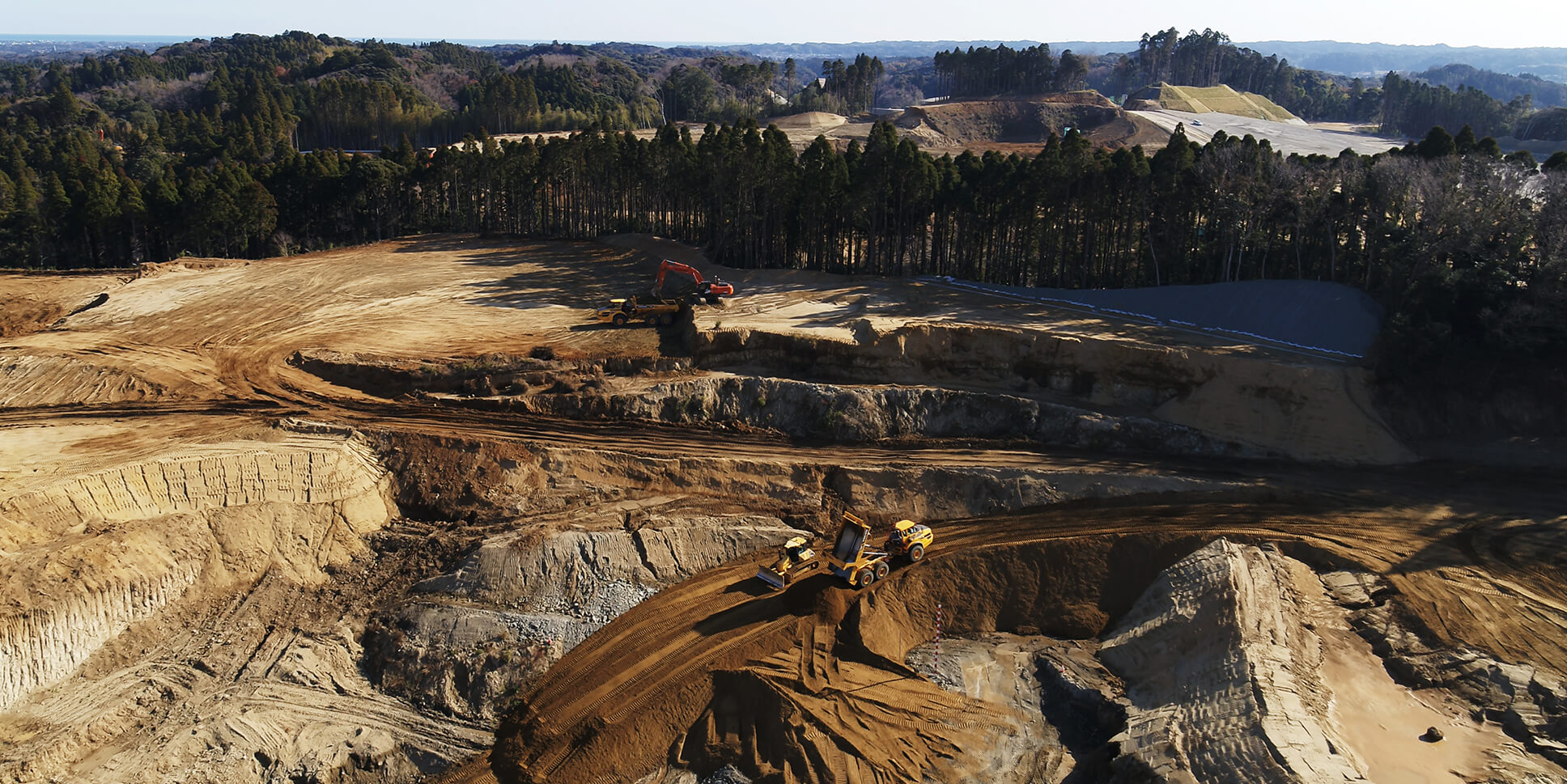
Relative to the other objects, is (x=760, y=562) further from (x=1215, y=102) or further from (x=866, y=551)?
(x=1215, y=102)

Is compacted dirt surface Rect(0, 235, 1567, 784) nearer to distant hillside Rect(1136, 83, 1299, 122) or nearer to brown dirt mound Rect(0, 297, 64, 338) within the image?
brown dirt mound Rect(0, 297, 64, 338)

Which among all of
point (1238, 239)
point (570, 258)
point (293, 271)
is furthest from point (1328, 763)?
point (293, 271)

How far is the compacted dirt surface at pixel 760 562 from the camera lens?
18750 millimetres

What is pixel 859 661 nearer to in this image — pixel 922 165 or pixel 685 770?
pixel 685 770

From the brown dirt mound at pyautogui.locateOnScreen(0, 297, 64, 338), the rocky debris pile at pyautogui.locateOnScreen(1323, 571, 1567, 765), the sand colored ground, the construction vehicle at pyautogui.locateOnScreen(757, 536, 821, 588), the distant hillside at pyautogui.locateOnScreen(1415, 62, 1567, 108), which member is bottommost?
the rocky debris pile at pyautogui.locateOnScreen(1323, 571, 1567, 765)

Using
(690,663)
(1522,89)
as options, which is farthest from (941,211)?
(1522,89)

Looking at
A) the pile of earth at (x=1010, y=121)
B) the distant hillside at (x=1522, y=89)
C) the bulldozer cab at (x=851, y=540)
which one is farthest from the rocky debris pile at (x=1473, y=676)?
the distant hillside at (x=1522, y=89)

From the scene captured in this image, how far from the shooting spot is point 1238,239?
126ft

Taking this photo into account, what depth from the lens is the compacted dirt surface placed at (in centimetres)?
1875

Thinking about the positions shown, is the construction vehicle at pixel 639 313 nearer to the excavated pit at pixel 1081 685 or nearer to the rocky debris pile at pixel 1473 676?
the excavated pit at pixel 1081 685

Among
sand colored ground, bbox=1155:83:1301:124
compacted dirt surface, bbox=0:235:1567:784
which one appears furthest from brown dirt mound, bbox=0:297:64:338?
sand colored ground, bbox=1155:83:1301:124

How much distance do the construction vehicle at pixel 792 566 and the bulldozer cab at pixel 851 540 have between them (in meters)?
0.68

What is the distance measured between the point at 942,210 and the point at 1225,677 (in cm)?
2959

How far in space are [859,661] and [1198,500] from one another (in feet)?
40.2
